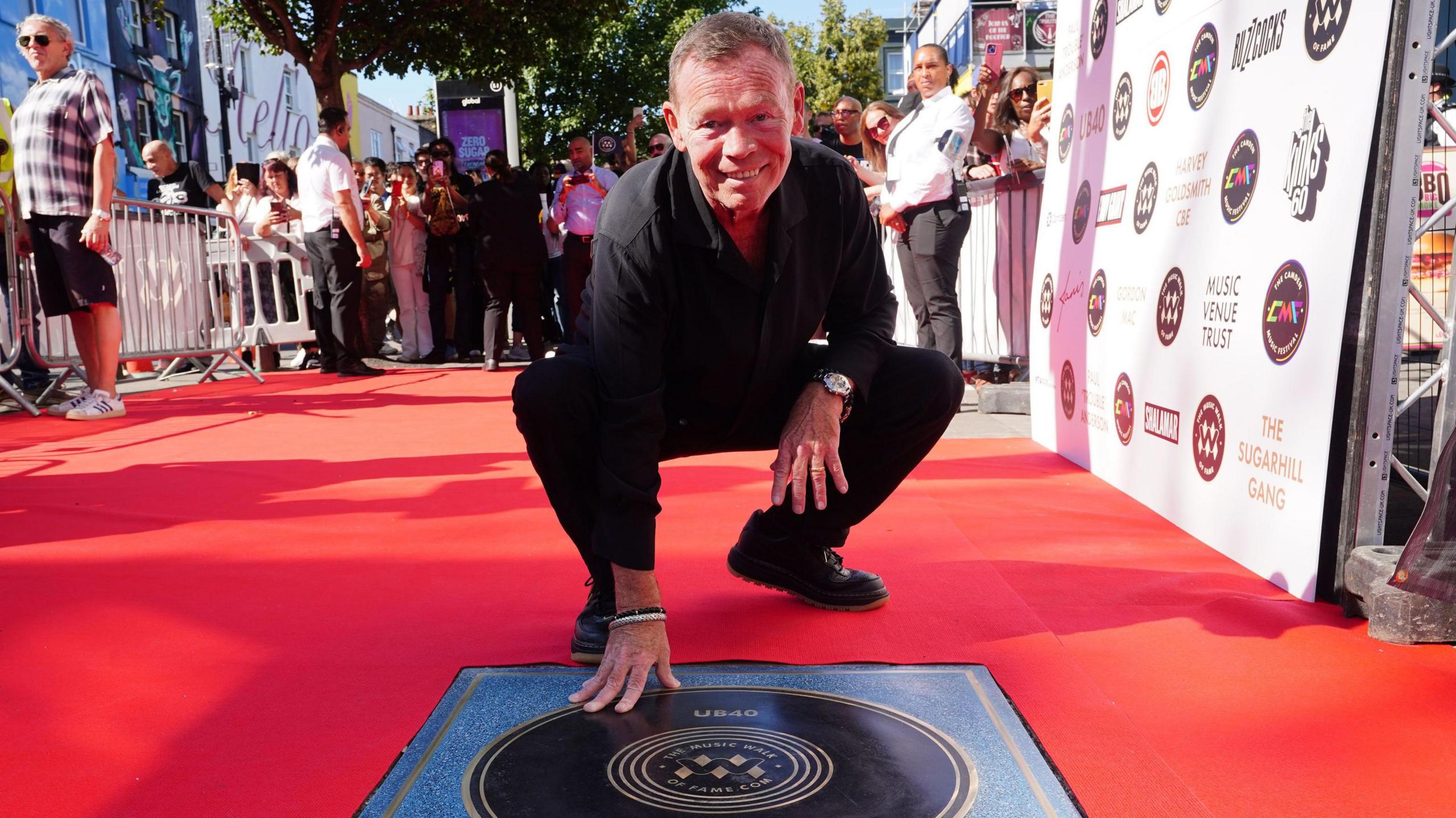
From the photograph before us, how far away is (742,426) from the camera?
2500 mm

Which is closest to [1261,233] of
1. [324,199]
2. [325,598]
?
[325,598]

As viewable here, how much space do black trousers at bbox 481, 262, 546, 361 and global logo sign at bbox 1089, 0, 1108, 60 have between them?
5.75 m

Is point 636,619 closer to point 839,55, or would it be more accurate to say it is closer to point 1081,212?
point 1081,212

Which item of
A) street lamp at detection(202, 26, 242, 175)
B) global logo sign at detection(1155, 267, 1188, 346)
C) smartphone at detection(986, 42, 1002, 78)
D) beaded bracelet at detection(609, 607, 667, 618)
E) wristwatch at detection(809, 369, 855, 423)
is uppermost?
street lamp at detection(202, 26, 242, 175)

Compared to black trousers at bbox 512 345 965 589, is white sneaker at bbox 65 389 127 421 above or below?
below

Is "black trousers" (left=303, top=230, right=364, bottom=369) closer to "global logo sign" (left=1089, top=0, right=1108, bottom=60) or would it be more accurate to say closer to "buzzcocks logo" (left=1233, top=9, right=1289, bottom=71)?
"global logo sign" (left=1089, top=0, right=1108, bottom=60)

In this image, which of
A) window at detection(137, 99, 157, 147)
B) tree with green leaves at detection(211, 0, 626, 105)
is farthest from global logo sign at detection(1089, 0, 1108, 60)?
window at detection(137, 99, 157, 147)

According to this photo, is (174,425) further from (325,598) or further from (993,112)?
(993,112)

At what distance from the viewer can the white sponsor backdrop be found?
8.41ft

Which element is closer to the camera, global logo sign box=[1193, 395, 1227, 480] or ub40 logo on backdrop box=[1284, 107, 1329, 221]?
ub40 logo on backdrop box=[1284, 107, 1329, 221]

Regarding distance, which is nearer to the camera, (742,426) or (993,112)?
(742,426)

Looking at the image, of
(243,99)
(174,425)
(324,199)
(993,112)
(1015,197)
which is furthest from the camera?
(243,99)

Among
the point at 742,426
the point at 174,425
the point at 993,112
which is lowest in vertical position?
the point at 174,425

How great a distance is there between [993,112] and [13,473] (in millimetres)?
5909
